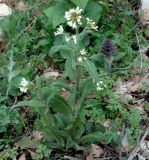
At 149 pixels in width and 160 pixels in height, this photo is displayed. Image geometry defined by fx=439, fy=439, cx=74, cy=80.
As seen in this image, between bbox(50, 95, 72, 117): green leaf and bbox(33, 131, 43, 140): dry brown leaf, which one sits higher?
bbox(50, 95, 72, 117): green leaf

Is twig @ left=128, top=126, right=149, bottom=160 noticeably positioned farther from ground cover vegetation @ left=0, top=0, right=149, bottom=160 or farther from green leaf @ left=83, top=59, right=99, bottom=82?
green leaf @ left=83, top=59, right=99, bottom=82

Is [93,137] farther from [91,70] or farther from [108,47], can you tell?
[108,47]

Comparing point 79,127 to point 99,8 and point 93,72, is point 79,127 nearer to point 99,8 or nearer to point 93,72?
point 93,72

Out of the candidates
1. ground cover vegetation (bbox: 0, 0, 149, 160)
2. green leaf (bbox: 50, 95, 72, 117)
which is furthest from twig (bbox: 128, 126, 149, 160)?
green leaf (bbox: 50, 95, 72, 117)

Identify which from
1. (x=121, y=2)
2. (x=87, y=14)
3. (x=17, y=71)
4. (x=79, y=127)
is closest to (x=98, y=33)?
(x=87, y=14)

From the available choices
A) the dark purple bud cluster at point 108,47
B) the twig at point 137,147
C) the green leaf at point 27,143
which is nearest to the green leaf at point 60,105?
the green leaf at point 27,143

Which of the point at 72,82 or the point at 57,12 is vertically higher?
the point at 57,12

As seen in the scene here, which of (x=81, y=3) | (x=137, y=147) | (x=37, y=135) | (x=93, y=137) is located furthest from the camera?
(x=81, y=3)

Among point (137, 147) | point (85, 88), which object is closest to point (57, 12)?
point (85, 88)
